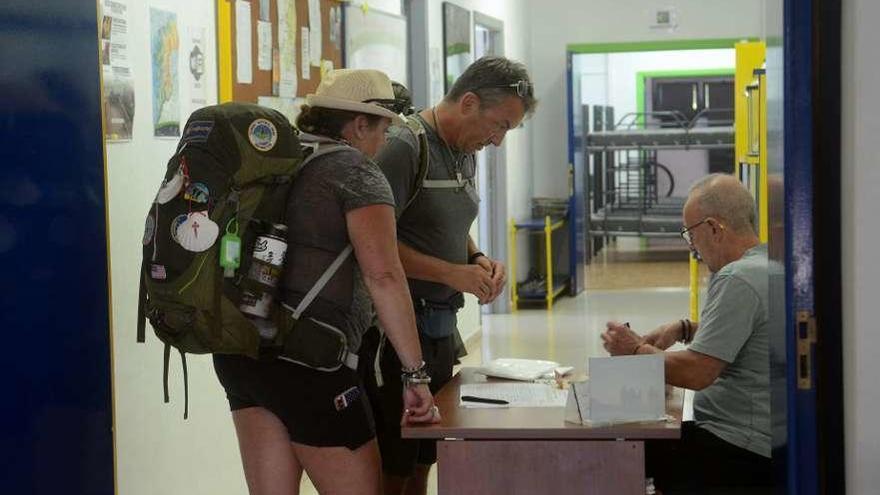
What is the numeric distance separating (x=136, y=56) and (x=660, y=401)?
194cm

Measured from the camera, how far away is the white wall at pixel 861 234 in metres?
2.21

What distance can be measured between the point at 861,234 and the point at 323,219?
45.1 inches

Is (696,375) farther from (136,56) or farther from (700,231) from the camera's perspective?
(136,56)

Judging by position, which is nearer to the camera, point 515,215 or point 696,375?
point 696,375

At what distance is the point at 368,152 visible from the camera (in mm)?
3059

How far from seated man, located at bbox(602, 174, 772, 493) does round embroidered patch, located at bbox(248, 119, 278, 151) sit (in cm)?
105

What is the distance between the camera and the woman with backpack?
2846mm

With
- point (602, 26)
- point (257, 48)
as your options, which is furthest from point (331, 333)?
point (602, 26)

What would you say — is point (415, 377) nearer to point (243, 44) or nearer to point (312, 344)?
point (312, 344)

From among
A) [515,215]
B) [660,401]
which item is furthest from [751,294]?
[515,215]

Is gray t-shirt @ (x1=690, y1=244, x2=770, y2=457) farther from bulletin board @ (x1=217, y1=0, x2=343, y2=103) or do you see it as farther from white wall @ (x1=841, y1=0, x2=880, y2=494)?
bulletin board @ (x1=217, y1=0, x2=343, y2=103)

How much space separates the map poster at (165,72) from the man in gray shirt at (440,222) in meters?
0.95

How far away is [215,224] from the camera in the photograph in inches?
109

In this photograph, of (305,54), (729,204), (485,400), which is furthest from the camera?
(305,54)
